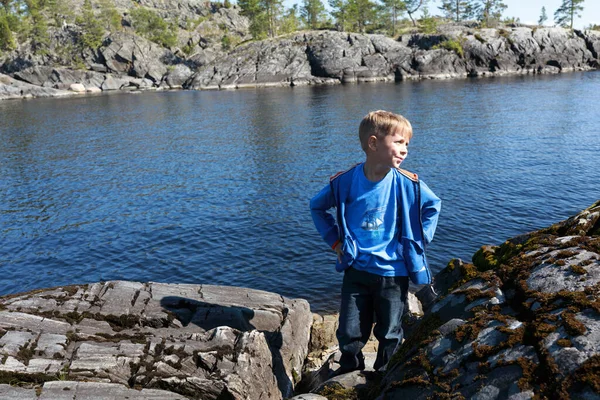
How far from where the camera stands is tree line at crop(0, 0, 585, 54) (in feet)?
447

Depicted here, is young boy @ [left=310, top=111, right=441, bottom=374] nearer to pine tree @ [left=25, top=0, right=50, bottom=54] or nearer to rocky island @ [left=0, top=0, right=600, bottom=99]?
rocky island @ [left=0, top=0, right=600, bottom=99]

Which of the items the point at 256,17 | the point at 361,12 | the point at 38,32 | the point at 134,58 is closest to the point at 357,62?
the point at 361,12

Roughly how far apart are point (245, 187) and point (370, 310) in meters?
22.1

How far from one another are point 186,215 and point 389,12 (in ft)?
449

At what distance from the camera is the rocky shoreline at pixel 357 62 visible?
11038 centimetres

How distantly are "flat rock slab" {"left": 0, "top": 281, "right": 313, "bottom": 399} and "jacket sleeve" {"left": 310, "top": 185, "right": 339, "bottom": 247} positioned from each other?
276 centimetres

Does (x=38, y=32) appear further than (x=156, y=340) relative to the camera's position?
Yes

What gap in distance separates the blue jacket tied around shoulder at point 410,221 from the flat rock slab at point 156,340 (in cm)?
288

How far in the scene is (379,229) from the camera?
6613 millimetres

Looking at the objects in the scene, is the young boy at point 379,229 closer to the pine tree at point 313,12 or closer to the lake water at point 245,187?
the lake water at point 245,187

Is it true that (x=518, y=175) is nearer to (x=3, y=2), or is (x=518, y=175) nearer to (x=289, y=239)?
(x=289, y=239)

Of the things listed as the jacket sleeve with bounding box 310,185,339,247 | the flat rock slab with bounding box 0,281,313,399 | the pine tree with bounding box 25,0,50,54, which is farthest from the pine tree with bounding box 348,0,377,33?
the jacket sleeve with bounding box 310,185,339,247

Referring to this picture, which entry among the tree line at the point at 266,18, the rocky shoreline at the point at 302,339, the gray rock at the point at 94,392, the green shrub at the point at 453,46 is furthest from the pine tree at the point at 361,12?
the gray rock at the point at 94,392

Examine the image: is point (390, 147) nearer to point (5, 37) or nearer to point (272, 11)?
point (272, 11)
